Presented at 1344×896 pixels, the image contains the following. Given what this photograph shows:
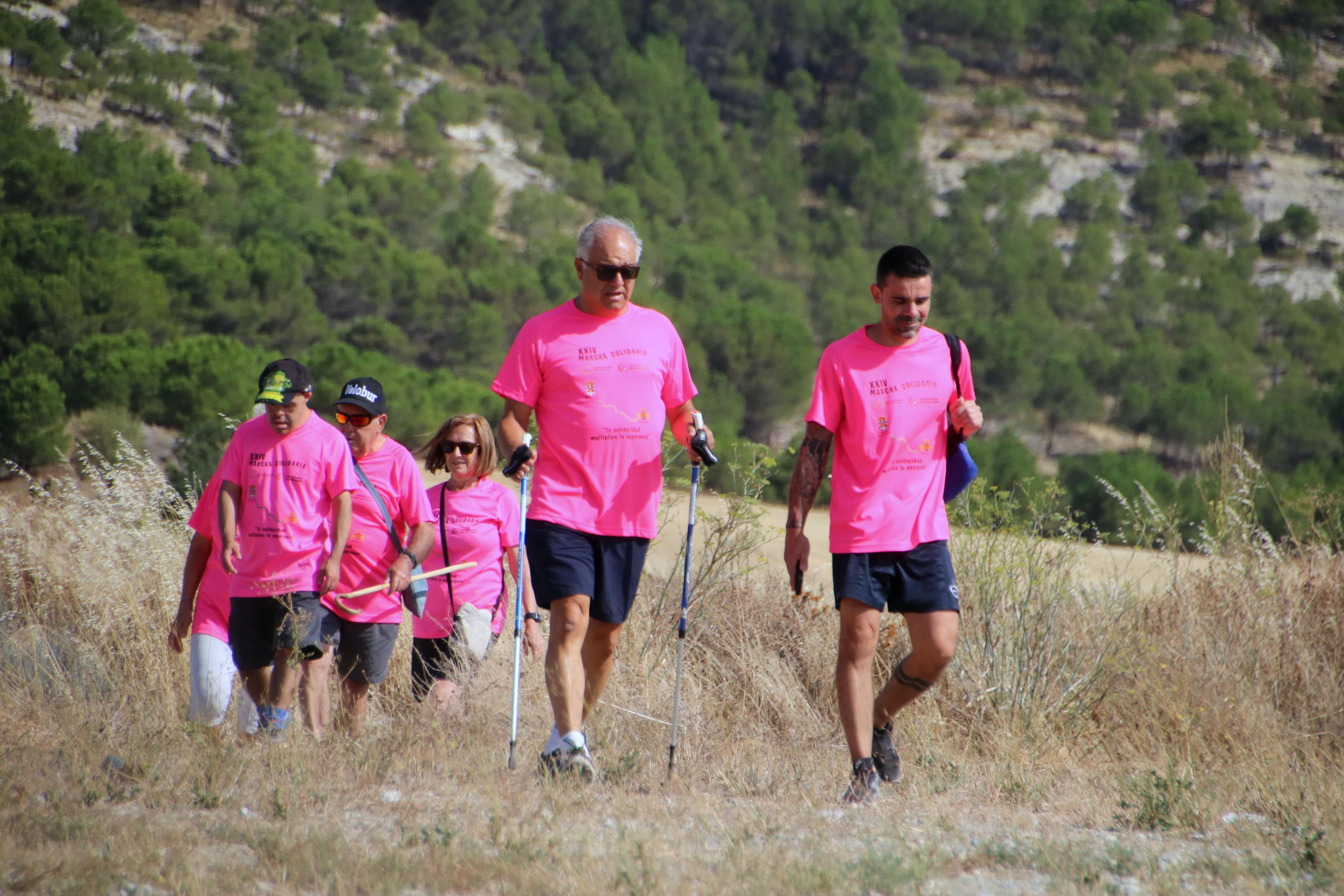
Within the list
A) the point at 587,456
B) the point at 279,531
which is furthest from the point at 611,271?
the point at 279,531

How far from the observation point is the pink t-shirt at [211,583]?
4977mm

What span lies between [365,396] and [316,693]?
130 cm

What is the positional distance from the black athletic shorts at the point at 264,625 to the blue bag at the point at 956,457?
96.4 inches

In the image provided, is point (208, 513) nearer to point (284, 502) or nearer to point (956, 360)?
point (284, 502)

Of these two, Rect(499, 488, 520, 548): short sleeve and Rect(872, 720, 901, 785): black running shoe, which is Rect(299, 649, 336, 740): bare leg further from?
Rect(872, 720, 901, 785): black running shoe

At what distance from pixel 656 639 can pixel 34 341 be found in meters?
26.8

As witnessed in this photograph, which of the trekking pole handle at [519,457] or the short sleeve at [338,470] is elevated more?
the trekking pole handle at [519,457]

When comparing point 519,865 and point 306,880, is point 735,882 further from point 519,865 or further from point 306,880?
point 306,880

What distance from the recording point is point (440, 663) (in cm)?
564

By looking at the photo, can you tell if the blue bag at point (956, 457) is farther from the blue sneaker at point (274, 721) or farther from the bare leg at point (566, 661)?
the blue sneaker at point (274, 721)

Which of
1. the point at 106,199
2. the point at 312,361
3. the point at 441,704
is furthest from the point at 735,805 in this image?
the point at 106,199

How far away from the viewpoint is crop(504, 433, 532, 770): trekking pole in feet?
14.3

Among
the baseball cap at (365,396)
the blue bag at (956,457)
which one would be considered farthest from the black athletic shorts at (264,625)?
the blue bag at (956,457)

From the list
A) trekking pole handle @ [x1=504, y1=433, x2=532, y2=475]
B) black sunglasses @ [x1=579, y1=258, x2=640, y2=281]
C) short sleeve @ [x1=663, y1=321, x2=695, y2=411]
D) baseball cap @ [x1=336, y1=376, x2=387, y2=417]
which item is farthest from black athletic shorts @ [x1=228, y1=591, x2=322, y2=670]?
black sunglasses @ [x1=579, y1=258, x2=640, y2=281]
